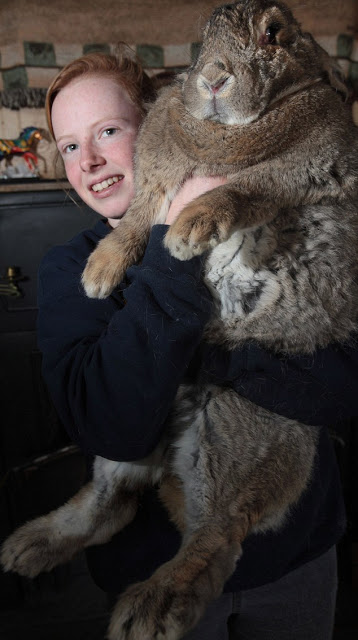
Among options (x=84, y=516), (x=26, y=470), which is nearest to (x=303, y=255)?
(x=84, y=516)

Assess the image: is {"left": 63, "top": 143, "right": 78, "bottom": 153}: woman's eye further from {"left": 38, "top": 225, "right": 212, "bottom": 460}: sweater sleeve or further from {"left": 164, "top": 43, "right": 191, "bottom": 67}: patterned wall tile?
{"left": 164, "top": 43, "right": 191, "bottom": 67}: patterned wall tile

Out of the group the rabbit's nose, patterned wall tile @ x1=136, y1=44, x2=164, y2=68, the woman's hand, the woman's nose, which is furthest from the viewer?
patterned wall tile @ x1=136, y1=44, x2=164, y2=68

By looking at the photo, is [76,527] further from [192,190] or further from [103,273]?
[192,190]

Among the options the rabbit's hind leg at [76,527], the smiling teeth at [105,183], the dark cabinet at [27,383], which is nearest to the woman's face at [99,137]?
the smiling teeth at [105,183]

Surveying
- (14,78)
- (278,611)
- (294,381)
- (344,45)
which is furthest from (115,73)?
(344,45)

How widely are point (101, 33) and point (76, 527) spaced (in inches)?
119

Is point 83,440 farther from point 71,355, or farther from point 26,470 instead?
point 26,470

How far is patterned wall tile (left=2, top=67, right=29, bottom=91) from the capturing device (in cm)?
327

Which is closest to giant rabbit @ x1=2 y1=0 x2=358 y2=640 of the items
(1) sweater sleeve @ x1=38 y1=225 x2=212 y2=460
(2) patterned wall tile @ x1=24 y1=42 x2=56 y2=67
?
(1) sweater sleeve @ x1=38 y1=225 x2=212 y2=460

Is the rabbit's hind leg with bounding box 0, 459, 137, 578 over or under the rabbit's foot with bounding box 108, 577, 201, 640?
under

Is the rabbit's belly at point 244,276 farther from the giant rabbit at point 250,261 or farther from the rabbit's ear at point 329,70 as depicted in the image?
the rabbit's ear at point 329,70

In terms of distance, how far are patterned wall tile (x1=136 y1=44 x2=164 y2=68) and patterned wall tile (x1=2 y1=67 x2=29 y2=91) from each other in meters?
0.74

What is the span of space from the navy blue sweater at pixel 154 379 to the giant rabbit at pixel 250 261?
0.07m

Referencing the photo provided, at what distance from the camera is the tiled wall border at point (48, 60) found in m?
3.26
